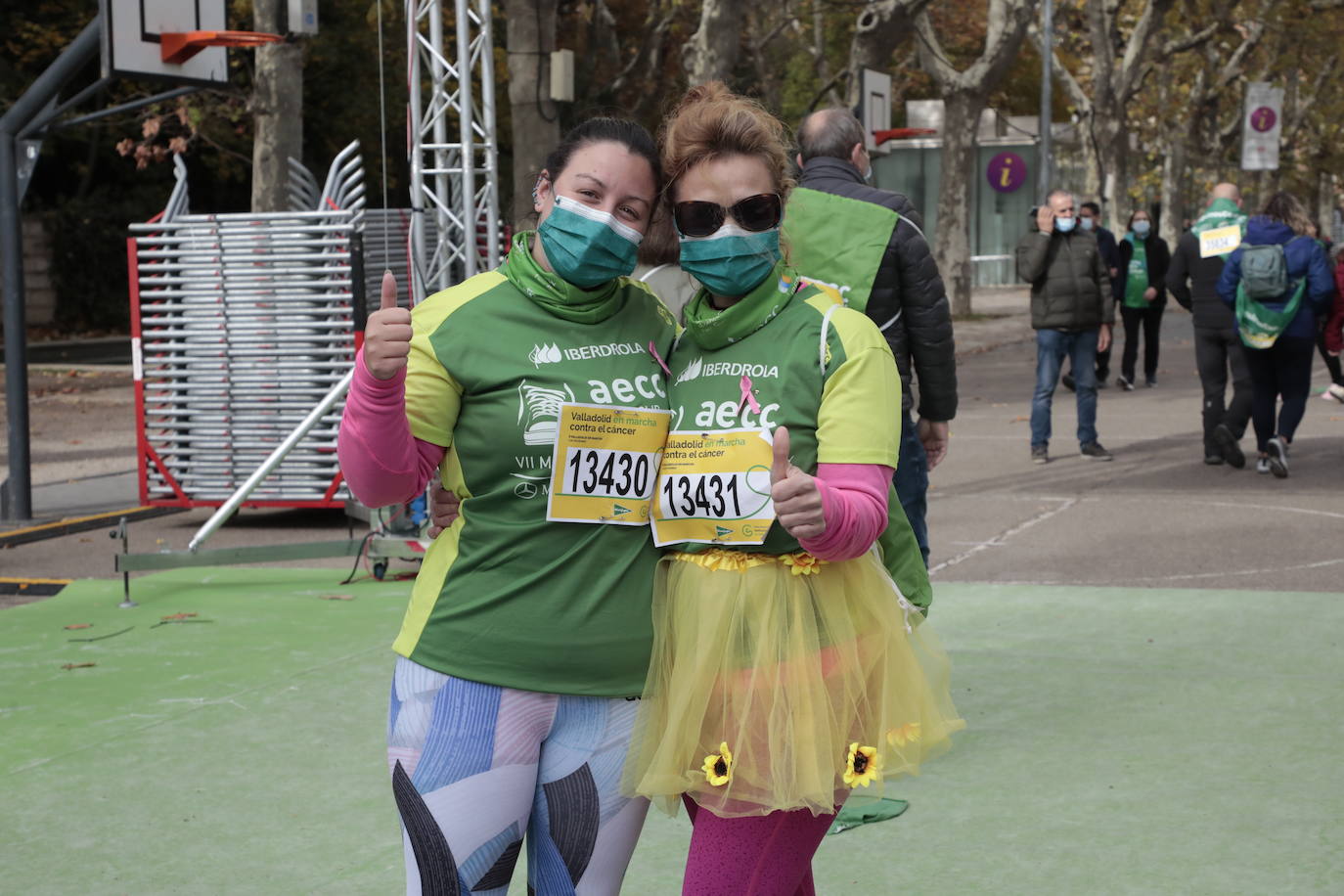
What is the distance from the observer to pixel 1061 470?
12570mm

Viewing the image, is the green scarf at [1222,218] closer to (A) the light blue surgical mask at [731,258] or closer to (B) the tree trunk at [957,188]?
(A) the light blue surgical mask at [731,258]

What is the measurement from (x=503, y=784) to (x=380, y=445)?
58 centimetres

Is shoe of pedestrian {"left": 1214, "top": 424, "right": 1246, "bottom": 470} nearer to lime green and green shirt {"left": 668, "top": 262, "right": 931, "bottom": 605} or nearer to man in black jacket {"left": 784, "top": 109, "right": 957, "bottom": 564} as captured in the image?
man in black jacket {"left": 784, "top": 109, "right": 957, "bottom": 564}

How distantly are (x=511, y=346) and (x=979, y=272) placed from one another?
1898 inches

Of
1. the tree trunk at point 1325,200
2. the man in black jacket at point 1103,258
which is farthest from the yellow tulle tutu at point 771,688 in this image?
the tree trunk at point 1325,200

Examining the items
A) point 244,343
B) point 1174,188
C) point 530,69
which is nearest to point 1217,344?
point 530,69

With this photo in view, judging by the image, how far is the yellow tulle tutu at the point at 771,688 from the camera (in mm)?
A: 2648

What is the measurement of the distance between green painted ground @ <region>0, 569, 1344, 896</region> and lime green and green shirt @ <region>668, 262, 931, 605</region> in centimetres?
201

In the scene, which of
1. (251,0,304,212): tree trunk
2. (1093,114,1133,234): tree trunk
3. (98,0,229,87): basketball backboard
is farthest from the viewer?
(1093,114,1133,234): tree trunk

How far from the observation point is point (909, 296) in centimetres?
523

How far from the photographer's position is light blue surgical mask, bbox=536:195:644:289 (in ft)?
8.86

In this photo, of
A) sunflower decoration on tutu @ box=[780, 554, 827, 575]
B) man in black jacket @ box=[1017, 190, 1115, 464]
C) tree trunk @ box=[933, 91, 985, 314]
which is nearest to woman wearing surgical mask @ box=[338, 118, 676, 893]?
sunflower decoration on tutu @ box=[780, 554, 827, 575]

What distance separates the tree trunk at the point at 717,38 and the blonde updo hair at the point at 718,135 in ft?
53.8

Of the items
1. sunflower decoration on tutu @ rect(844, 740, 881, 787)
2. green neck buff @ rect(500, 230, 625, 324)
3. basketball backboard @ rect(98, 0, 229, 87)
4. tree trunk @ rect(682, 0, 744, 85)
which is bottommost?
sunflower decoration on tutu @ rect(844, 740, 881, 787)
